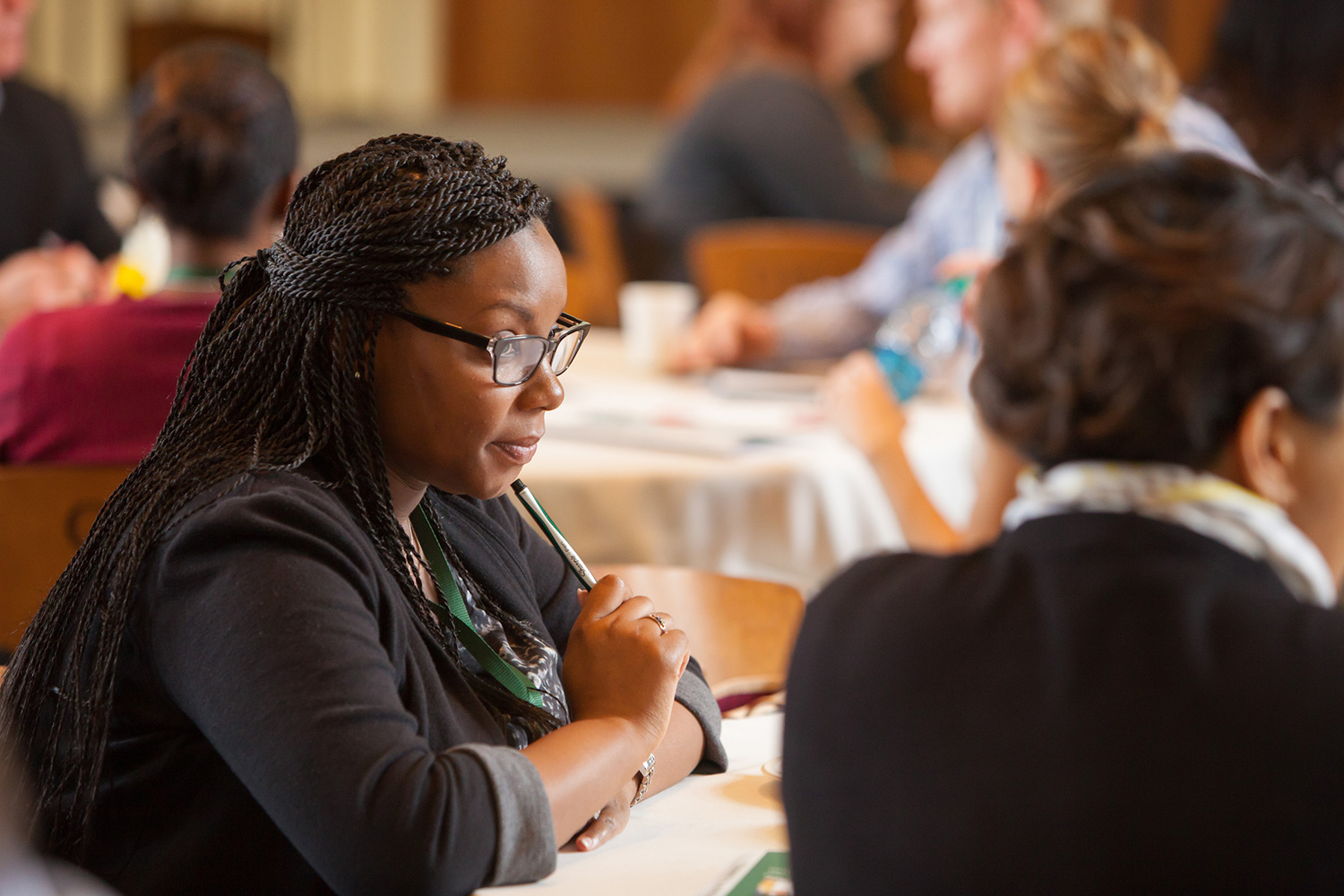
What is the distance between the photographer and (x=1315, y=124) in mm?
2857

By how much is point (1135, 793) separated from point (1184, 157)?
366 millimetres

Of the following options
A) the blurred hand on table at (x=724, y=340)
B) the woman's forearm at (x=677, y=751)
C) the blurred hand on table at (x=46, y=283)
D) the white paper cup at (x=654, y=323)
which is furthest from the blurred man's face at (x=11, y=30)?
the woman's forearm at (x=677, y=751)

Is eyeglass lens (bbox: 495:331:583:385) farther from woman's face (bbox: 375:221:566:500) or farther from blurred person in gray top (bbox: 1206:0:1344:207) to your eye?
blurred person in gray top (bbox: 1206:0:1344:207)

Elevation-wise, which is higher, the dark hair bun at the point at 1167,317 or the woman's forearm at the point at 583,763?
the dark hair bun at the point at 1167,317

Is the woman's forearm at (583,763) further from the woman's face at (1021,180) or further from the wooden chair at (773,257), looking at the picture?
the wooden chair at (773,257)

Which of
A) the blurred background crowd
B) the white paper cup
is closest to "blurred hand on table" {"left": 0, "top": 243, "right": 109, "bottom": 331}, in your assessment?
the white paper cup

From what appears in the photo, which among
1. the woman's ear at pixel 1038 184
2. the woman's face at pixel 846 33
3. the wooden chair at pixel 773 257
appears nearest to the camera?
the woman's ear at pixel 1038 184

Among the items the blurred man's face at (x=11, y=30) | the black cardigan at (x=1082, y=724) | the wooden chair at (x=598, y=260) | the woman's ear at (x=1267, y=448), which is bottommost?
the wooden chair at (x=598, y=260)

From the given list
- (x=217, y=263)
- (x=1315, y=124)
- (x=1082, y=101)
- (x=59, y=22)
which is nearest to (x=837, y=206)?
(x=1315, y=124)

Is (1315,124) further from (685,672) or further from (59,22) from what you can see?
(59,22)

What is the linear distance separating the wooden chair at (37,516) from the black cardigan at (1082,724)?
3.79 ft

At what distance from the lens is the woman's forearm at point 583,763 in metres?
0.99

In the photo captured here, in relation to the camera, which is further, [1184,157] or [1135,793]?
[1184,157]

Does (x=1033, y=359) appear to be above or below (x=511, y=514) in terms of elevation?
above
